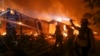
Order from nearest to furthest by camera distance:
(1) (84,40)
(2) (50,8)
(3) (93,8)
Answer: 1. (1) (84,40)
2. (3) (93,8)
3. (2) (50,8)

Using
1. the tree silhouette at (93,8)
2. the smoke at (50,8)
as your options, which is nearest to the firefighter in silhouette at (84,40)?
the tree silhouette at (93,8)

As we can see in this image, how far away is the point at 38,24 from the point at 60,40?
7.97 feet

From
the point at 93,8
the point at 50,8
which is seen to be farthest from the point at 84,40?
the point at 50,8

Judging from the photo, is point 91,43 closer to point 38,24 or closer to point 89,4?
point 89,4

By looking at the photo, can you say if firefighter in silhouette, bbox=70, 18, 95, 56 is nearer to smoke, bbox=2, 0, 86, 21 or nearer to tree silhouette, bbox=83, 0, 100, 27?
tree silhouette, bbox=83, 0, 100, 27

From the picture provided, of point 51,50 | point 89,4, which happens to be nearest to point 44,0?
point 51,50

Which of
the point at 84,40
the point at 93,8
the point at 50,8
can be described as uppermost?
the point at 50,8

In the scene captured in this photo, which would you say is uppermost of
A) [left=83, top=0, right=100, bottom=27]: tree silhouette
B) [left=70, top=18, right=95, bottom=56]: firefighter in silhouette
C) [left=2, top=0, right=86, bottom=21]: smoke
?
[left=2, top=0, right=86, bottom=21]: smoke

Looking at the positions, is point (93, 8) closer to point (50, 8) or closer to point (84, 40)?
point (84, 40)

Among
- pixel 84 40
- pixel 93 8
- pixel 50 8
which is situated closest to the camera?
pixel 84 40

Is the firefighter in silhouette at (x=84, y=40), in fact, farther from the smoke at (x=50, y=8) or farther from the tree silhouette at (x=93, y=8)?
the smoke at (x=50, y=8)

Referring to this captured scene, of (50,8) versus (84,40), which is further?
(50,8)

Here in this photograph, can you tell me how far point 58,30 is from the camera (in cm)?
1680

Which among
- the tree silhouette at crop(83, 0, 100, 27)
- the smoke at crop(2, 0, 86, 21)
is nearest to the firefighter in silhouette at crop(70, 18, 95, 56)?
the tree silhouette at crop(83, 0, 100, 27)
